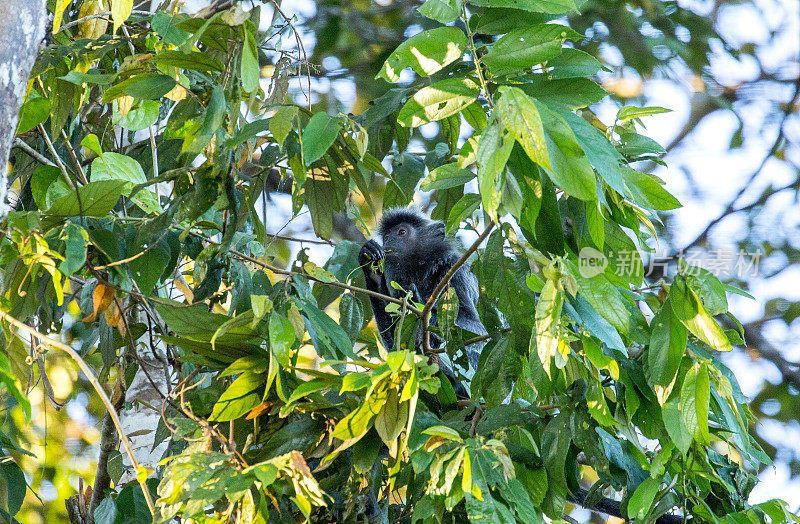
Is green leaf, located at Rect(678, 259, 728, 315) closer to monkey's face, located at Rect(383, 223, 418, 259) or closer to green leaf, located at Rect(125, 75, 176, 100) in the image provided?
green leaf, located at Rect(125, 75, 176, 100)

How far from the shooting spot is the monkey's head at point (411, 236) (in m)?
3.34

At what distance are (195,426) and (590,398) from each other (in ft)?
2.29

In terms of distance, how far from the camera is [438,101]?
1.02m

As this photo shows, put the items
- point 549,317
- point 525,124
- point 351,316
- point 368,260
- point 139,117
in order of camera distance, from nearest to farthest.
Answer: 1. point 525,124
2. point 549,317
3. point 351,316
4. point 139,117
5. point 368,260

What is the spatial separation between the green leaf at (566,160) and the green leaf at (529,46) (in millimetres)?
214

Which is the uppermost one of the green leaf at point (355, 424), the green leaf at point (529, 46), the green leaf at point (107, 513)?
the green leaf at point (529, 46)

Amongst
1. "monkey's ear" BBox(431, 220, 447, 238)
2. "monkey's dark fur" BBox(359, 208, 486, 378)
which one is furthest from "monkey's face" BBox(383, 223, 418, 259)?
"monkey's ear" BBox(431, 220, 447, 238)

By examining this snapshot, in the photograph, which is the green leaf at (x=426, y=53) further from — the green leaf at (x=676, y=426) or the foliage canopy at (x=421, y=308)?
the green leaf at (x=676, y=426)

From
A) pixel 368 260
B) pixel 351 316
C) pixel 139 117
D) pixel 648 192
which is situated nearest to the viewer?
pixel 648 192

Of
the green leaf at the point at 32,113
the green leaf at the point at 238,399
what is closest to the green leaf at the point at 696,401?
the green leaf at the point at 238,399

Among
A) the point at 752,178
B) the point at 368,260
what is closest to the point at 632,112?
the point at 368,260

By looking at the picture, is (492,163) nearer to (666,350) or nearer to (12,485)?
(666,350)

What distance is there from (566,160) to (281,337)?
1.70ft

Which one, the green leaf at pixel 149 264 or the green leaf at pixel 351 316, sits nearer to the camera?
the green leaf at pixel 149 264
